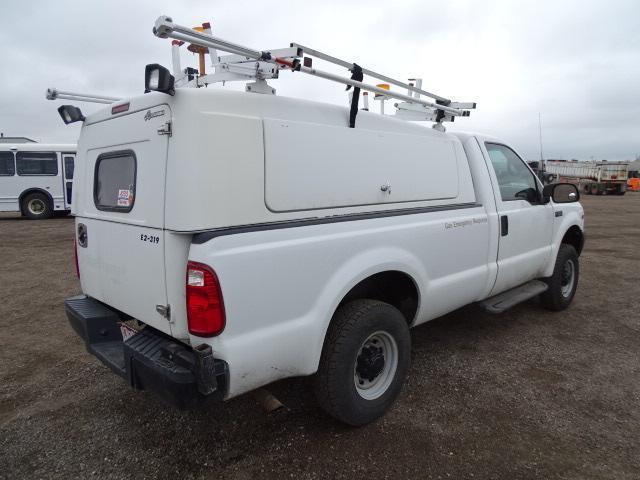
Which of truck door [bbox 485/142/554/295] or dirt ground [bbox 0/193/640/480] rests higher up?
truck door [bbox 485/142/554/295]

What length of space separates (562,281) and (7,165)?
17.1 m

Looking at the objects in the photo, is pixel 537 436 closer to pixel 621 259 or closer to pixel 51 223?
pixel 621 259

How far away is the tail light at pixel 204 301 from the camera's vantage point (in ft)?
6.68

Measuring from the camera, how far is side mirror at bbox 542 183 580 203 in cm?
433

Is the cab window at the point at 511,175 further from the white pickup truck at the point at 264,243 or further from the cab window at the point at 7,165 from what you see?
the cab window at the point at 7,165

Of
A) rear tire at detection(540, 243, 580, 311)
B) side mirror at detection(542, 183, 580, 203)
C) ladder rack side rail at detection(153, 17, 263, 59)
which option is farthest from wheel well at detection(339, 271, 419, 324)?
rear tire at detection(540, 243, 580, 311)

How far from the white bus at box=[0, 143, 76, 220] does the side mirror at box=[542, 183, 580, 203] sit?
15196 mm

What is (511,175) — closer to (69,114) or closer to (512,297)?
(512,297)

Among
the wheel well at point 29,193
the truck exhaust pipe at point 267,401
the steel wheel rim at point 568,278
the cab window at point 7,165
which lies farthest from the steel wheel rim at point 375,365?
the cab window at point 7,165

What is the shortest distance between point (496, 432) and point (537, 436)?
0.25 metres

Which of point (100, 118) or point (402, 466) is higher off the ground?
point (100, 118)

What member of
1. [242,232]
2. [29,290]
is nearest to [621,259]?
[242,232]

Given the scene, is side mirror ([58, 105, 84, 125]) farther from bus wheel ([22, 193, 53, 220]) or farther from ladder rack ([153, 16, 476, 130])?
bus wheel ([22, 193, 53, 220])

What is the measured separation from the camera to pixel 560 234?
476cm
